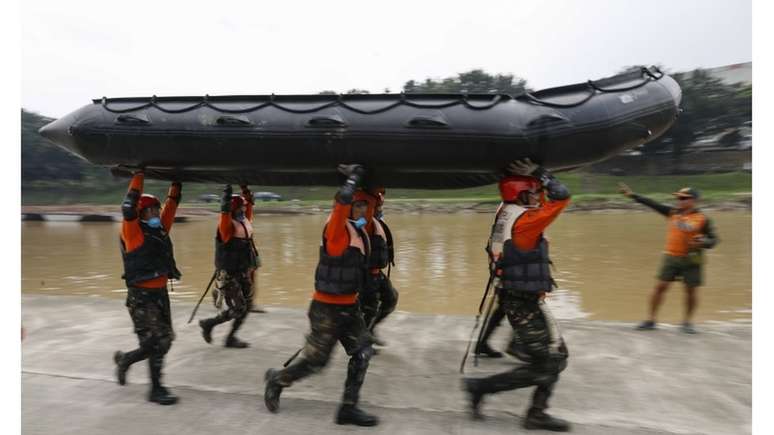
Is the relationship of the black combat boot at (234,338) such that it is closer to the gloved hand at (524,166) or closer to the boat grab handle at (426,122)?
the boat grab handle at (426,122)

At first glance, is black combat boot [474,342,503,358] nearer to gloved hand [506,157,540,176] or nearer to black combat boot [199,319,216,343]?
gloved hand [506,157,540,176]

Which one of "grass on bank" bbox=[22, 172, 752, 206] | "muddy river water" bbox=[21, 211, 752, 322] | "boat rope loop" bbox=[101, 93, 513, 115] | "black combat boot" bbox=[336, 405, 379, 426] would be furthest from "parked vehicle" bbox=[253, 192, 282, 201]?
"black combat boot" bbox=[336, 405, 379, 426]

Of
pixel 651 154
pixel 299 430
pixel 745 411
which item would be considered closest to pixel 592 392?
pixel 745 411

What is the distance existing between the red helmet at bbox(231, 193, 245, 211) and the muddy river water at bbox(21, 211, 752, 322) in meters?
2.91

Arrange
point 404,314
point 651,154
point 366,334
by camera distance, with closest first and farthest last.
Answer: point 366,334
point 404,314
point 651,154

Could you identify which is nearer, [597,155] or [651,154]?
[597,155]

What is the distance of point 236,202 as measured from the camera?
16.1 feet

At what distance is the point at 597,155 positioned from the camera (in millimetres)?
3568

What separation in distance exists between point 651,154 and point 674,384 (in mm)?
41594

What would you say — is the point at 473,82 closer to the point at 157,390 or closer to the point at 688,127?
the point at 688,127

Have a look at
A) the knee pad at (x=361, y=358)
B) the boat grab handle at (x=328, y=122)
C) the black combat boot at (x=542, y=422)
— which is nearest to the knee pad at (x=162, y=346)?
the knee pad at (x=361, y=358)

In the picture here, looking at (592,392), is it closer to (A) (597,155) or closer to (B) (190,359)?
(A) (597,155)

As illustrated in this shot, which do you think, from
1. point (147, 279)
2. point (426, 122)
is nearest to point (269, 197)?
point (147, 279)

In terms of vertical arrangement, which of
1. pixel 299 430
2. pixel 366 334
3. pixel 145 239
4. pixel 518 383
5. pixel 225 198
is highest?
pixel 225 198
